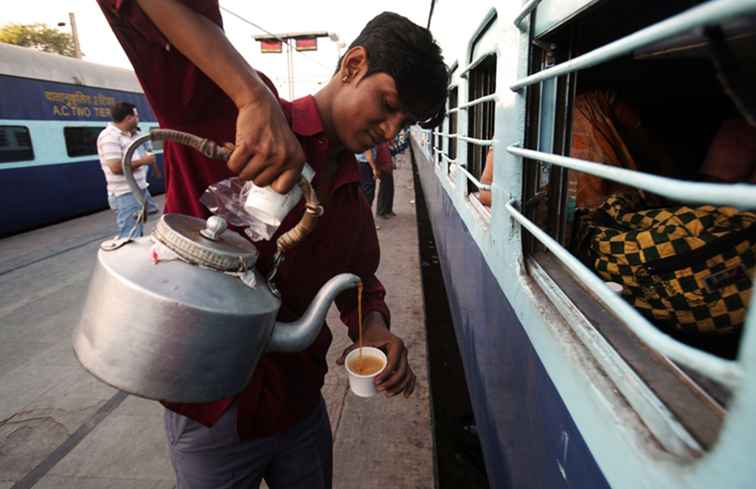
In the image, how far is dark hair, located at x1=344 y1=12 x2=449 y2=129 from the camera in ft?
3.75

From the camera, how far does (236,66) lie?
2.74ft

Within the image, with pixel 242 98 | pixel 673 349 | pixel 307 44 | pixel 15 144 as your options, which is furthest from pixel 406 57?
pixel 307 44

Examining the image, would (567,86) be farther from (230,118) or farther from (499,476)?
(499,476)

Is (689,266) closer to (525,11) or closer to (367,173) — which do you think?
(525,11)

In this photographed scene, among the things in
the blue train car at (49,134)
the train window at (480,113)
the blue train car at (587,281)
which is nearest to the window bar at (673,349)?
the blue train car at (587,281)

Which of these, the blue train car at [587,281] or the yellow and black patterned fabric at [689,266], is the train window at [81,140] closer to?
the blue train car at [587,281]

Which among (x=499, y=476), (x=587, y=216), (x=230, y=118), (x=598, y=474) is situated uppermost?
(x=230, y=118)

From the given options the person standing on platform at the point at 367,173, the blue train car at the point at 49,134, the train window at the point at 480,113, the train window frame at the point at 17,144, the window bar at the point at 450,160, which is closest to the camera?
the train window at the point at 480,113

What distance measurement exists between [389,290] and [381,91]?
137 inches

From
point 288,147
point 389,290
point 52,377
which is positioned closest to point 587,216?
point 288,147

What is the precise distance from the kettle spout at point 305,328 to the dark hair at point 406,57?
0.50m

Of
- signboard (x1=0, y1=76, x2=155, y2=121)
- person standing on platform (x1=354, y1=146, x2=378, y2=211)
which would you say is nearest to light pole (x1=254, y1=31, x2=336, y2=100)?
signboard (x1=0, y1=76, x2=155, y2=121)

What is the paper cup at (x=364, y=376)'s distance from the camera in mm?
1347

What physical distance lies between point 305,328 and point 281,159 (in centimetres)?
42
